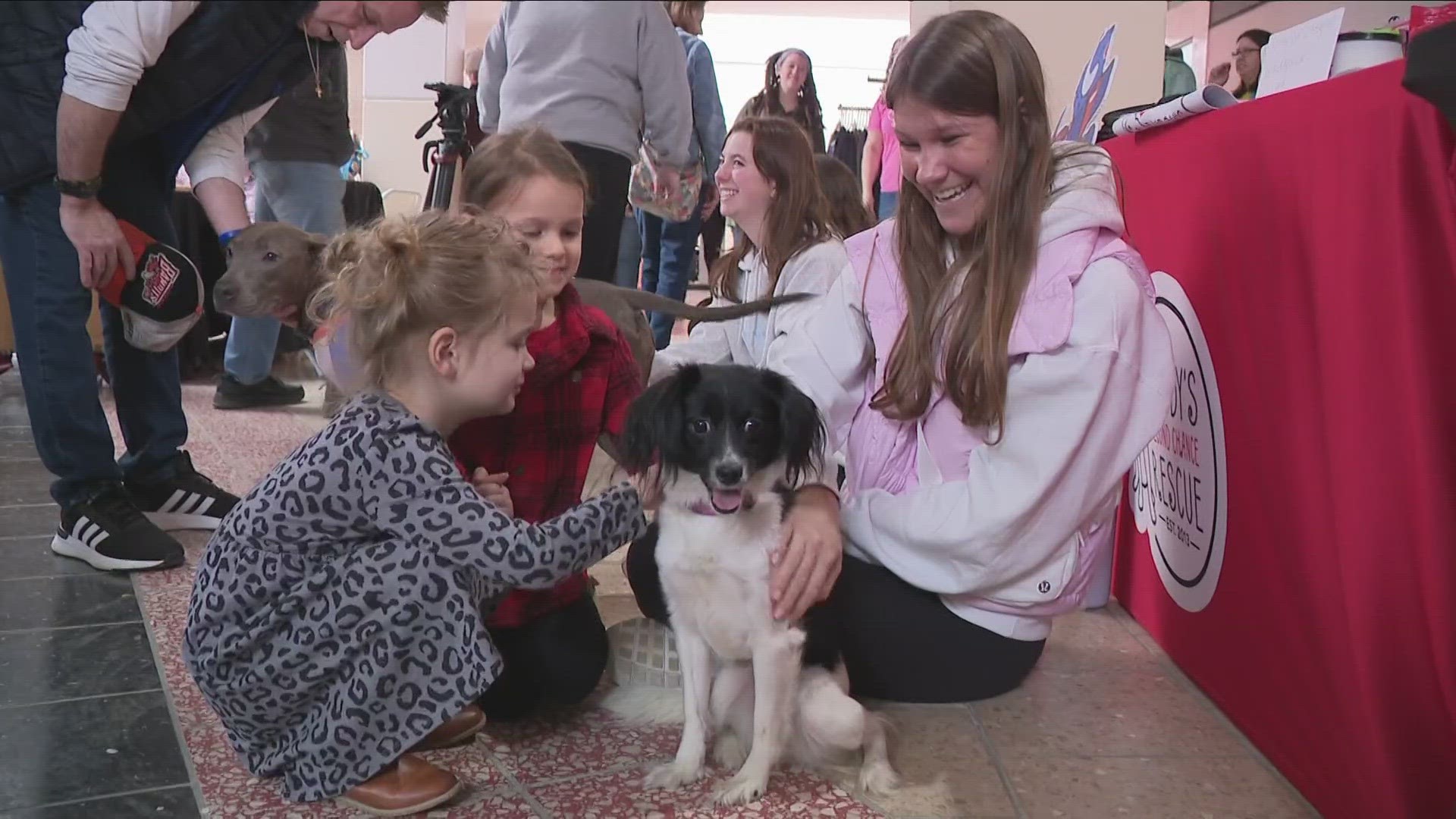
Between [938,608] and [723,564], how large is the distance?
0.49 meters

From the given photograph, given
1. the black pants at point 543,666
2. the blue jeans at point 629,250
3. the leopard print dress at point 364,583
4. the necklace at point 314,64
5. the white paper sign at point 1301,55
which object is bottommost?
the black pants at point 543,666

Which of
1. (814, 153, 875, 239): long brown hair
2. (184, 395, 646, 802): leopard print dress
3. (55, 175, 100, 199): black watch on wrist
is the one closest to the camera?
(184, 395, 646, 802): leopard print dress

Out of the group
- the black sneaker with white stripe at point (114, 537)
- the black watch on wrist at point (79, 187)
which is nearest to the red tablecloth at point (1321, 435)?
the black watch on wrist at point (79, 187)

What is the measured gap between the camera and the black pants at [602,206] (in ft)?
9.98

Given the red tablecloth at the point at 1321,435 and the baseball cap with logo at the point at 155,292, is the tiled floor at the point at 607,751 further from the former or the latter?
the baseball cap with logo at the point at 155,292

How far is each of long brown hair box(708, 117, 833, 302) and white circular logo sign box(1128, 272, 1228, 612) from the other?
1121 millimetres

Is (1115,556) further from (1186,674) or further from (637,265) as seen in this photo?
(637,265)

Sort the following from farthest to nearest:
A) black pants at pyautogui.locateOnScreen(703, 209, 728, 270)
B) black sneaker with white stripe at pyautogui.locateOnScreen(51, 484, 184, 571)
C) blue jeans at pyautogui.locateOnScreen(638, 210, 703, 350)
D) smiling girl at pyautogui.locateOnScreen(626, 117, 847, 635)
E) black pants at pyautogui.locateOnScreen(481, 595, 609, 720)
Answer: black pants at pyautogui.locateOnScreen(703, 209, 728, 270) → blue jeans at pyautogui.locateOnScreen(638, 210, 703, 350) → smiling girl at pyautogui.locateOnScreen(626, 117, 847, 635) → black sneaker with white stripe at pyautogui.locateOnScreen(51, 484, 184, 571) → black pants at pyautogui.locateOnScreen(481, 595, 609, 720)

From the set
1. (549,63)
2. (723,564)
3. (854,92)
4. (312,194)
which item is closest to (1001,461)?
(723,564)

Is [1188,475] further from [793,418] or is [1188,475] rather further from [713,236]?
[713,236]

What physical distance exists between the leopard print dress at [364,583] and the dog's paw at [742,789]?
15.7 inches

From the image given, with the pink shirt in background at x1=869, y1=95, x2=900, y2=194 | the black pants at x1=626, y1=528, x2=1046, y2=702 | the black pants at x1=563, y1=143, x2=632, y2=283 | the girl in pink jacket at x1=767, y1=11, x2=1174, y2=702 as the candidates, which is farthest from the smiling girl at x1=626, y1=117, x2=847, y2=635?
the pink shirt in background at x1=869, y1=95, x2=900, y2=194

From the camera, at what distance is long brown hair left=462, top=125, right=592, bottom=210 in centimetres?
185

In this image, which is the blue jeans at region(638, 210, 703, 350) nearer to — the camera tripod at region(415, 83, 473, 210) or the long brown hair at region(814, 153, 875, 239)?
the long brown hair at region(814, 153, 875, 239)
